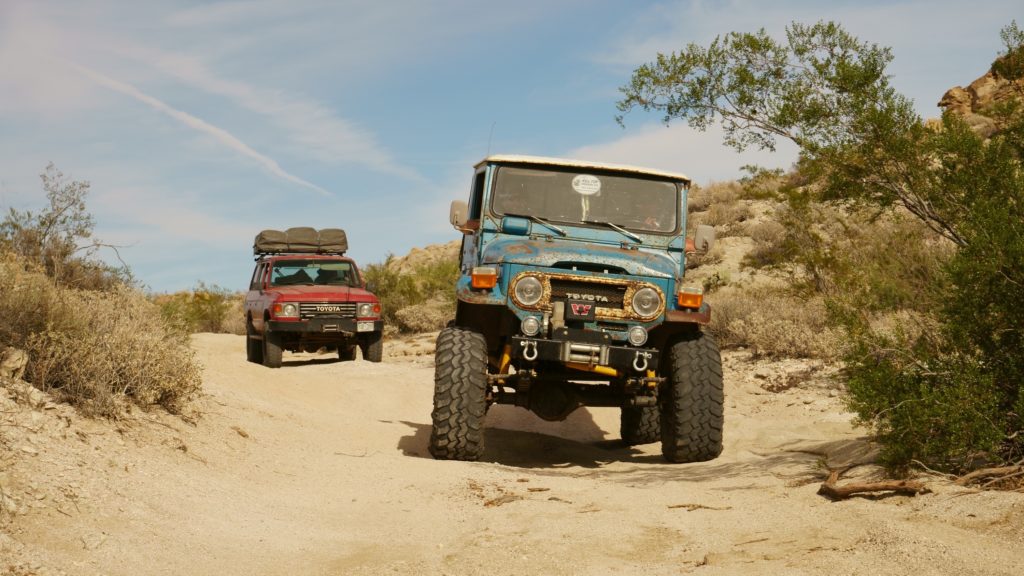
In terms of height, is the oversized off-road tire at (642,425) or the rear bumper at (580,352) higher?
the rear bumper at (580,352)

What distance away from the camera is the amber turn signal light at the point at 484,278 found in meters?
7.29

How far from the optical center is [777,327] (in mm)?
13375

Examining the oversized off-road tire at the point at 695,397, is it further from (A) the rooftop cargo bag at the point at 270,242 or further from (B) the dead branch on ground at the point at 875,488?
(A) the rooftop cargo bag at the point at 270,242

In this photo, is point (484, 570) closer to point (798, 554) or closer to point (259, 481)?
point (798, 554)

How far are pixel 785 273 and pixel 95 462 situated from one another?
15.1m

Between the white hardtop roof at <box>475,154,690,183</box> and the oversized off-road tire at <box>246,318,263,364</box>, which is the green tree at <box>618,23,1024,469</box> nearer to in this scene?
the white hardtop roof at <box>475,154,690,183</box>

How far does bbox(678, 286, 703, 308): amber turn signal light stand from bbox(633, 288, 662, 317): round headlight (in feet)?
0.82

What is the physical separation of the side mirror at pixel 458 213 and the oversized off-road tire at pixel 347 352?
7628 mm

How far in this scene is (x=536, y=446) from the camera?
9.61 metres

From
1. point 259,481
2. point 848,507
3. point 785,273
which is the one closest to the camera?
point 848,507

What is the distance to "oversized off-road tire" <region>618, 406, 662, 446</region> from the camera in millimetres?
9570

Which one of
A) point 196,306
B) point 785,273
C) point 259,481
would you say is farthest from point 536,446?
point 196,306

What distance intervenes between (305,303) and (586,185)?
264 inches

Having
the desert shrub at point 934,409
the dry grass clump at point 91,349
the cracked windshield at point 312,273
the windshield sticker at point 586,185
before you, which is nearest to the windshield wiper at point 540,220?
the windshield sticker at point 586,185
